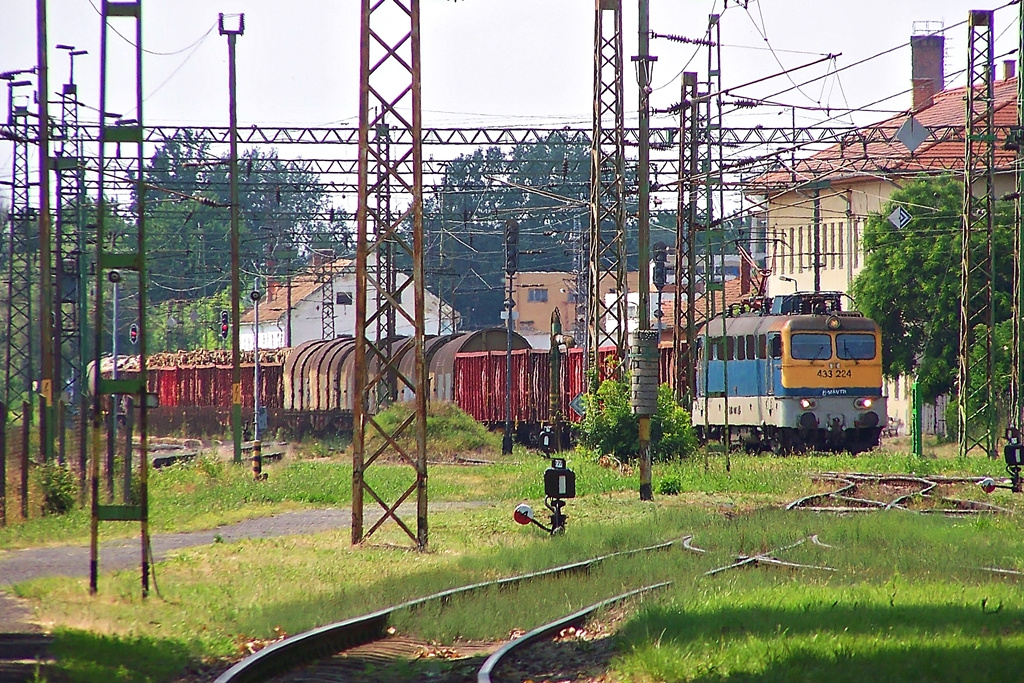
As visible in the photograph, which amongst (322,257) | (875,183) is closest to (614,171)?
(875,183)

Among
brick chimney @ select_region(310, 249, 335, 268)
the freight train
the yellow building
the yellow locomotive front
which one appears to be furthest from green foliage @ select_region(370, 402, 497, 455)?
brick chimney @ select_region(310, 249, 335, 268)

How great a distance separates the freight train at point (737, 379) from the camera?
3102cm

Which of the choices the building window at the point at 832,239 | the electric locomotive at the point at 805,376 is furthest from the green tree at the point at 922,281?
the electric locomotive at the point at 805,376

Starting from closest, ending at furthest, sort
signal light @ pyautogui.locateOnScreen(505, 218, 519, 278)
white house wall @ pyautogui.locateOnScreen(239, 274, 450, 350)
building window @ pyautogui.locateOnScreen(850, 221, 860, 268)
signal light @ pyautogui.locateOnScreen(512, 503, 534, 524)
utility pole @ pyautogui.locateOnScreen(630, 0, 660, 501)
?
1. signal light @ pyautogui.locateOnScreen(512, 503, 534, 524)
2. utility pole @ pyautogui.locateOnScreen(630, 0, 660, 501)
3. signal light @ pyautogui.locateOnScreen(505, 218, 519, 278)
4. building window @ pyautogui.locateOnScreen(850, 221, 860, 268)
5. white house wall @ pyautogui.locateOnScreen(239, 274, 450, 350)

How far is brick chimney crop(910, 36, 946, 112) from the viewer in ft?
194

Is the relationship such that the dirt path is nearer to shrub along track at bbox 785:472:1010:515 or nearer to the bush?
the bush

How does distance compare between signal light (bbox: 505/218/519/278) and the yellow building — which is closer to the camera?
signal light (bbox: 505/218/519/278)

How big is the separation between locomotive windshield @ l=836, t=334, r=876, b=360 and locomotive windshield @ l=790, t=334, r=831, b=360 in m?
0.33

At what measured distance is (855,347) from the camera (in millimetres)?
31656

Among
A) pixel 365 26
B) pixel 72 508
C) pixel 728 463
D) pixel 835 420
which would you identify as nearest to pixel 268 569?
pixel 365 26

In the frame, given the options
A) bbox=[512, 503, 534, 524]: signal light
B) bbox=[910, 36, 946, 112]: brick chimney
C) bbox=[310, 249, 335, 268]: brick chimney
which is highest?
bbox=[910, 36, 946, 112]: brick chimney

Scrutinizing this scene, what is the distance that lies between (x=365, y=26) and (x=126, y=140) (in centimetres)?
403

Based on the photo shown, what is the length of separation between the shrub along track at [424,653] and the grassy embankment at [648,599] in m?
0.29

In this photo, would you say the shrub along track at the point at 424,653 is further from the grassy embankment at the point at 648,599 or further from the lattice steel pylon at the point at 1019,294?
the lattice steel pylon at the point at 1019,294
